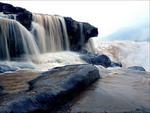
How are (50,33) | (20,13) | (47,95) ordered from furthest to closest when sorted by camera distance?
(50,33)
(20,13)
(47,95)

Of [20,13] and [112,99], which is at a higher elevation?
[20,13]

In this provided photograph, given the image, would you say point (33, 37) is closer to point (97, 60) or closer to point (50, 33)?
point (50, 33)

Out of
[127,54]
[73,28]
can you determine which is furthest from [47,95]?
[127,54]

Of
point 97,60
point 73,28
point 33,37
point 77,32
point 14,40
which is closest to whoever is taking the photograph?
point 14,40

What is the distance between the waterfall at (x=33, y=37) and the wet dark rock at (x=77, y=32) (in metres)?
0.66

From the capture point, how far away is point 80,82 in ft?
14.7

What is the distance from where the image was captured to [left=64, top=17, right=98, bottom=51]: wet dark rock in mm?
16356

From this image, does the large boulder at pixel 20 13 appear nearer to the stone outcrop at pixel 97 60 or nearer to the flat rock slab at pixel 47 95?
the stone outcrop at pixel 97 60

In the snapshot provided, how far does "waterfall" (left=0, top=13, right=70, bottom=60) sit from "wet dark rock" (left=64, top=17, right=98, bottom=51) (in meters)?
0.66

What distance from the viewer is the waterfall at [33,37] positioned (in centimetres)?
1039

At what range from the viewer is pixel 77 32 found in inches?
685

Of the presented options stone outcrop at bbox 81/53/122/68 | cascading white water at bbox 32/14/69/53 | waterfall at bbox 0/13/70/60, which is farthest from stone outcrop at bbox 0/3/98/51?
stone outcrop at bbox 81/53/122/68

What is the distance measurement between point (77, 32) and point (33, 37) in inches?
234

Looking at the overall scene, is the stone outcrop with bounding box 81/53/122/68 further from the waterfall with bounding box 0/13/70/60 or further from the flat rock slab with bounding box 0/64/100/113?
the flat rock slab with bounding box 0/64/100/113
